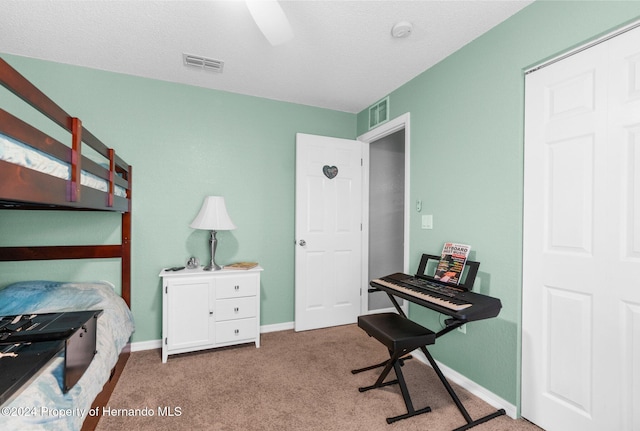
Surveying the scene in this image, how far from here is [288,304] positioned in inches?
132

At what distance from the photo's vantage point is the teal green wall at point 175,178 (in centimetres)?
257

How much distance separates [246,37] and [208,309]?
2.18 m

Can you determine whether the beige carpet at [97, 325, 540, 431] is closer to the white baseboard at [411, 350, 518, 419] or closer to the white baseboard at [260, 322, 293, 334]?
the white baseboard at [411, 350, 518, 419]

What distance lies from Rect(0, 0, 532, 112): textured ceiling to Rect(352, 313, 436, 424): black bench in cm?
198

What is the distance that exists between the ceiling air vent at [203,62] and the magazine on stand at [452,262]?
2.35 metres

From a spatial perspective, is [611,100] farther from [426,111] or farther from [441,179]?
[426,111]

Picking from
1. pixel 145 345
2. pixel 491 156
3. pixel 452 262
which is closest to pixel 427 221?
pixel 452 262

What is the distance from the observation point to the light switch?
2569 millimetres

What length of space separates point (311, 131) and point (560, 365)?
2.91 m

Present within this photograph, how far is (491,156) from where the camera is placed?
207cm

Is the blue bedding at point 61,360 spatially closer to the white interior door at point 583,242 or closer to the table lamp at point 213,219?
the table lamp at point 213,219

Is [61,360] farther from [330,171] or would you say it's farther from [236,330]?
[330,171]

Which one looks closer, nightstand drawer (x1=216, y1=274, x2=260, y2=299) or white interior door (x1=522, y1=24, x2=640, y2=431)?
white interior door (x1=522, y1=24, x2=640, y2=431)

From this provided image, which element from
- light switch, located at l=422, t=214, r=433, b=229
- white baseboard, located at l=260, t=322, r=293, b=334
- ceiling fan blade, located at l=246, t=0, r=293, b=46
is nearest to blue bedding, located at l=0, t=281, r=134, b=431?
white baseboard, located at l=260, t=322, r=293, b=334
